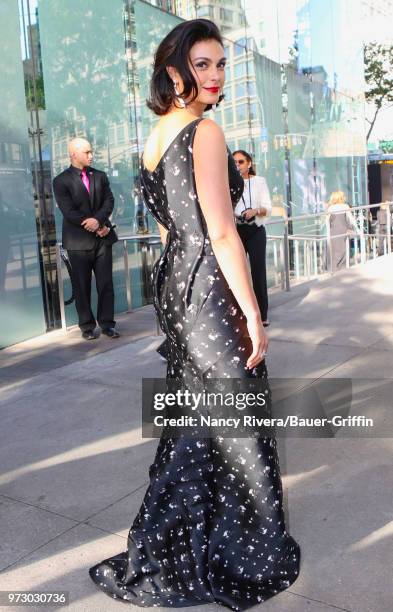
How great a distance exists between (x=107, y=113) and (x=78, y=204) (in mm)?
2160

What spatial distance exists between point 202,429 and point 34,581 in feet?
2.85

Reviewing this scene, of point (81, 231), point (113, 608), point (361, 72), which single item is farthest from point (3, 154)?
point (361, 72)

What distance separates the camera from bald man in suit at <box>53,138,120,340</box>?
6.52 m

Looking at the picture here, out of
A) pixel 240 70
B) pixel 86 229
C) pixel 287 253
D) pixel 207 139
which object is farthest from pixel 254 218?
pixel 240 70

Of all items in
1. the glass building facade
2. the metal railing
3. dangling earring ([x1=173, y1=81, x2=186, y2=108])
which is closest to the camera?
dangling earring ([x1=173, y1=81, x2=186, y2=108])

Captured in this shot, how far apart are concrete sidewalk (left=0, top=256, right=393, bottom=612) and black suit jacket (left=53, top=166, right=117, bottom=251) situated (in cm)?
97

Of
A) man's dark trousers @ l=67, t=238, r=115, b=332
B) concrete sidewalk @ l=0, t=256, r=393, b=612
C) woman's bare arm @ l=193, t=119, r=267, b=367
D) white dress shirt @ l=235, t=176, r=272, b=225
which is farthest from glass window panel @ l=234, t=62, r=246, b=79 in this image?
woman's bare arm @ l=193, t=119, r=267, b=367

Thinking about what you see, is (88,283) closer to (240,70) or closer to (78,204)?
(78,204)

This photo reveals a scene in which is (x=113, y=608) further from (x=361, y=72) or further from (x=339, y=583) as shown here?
(x=361, y=72)

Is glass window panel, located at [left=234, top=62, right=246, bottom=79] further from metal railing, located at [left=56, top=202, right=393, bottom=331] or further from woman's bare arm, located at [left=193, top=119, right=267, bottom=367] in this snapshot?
woman's bare arm, located at [left=193, top=119, right=267, bottom=367]

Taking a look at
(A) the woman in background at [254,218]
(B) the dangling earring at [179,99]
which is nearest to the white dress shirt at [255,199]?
(A) the woman in background at [254,218]

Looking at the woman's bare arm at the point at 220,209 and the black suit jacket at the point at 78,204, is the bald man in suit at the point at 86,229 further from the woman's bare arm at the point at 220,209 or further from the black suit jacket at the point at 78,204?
the woman's bare arm at the point at 220,209

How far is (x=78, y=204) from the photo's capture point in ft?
21.6

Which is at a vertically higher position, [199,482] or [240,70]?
[240,70]
